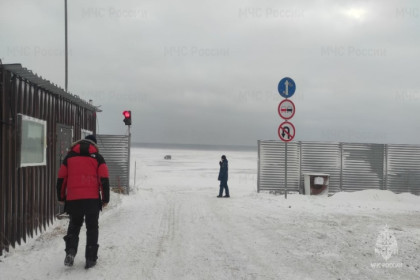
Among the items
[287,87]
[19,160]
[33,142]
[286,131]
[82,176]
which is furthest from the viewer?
[286,131]

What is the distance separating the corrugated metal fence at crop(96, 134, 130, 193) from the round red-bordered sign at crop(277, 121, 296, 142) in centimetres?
641

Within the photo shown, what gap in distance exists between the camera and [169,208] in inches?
441

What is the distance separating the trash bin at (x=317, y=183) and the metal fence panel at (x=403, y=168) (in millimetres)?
2911

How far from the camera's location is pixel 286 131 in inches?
495

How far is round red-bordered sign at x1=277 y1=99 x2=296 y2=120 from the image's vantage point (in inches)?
486

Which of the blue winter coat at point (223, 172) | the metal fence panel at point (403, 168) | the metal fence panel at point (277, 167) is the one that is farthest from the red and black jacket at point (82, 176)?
the metal fence panel at point (403, 168)

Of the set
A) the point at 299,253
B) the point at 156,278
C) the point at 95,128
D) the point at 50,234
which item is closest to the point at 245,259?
the point at 299,253

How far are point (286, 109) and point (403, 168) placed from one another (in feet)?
21.7

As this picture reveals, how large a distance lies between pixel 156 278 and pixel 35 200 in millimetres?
3699

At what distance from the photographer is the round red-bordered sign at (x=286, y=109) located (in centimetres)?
1234

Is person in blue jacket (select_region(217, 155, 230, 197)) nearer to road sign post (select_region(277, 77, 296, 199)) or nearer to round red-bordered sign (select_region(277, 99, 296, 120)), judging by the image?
road sign post (select_region(277, 77, 296, 199))

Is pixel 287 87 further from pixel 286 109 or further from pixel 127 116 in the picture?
pixel 127 116

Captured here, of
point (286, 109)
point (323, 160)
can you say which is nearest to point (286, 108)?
point (286, 109)

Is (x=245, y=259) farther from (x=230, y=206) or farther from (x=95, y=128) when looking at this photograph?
(x=95, y=128)
